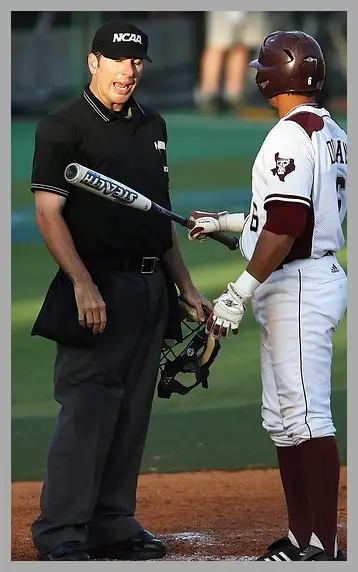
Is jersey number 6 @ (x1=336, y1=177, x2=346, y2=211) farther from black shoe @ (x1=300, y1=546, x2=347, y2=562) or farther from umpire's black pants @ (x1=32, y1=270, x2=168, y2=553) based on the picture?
black shoe @ (x1=300, y1=546, x2=347, y2=562)

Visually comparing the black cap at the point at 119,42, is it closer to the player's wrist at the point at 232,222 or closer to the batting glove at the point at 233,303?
the player's wrist at the point at 232,222

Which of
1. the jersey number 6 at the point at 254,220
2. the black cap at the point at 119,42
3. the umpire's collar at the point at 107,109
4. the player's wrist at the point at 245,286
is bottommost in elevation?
the player's wrist at the point at 245,286

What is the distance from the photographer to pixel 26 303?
35.3 feet

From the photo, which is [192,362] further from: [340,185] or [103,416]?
[340,185]

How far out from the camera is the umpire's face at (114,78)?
15.7ft

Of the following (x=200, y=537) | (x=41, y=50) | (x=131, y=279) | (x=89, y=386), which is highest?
(x=41, y=50)

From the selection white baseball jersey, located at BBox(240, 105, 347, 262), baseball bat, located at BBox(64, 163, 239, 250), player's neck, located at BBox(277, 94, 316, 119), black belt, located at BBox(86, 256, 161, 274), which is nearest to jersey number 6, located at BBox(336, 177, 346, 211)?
white baseball jersey, located at BBox(240, 105, 347, 262)

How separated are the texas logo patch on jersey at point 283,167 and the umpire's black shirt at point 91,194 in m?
0.62

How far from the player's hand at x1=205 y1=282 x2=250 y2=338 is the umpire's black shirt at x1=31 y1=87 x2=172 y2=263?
50cm

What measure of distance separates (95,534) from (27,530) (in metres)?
0.64

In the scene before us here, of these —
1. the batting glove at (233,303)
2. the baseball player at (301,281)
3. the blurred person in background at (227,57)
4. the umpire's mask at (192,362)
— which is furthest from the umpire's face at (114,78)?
the blurred person in background at (227,57)

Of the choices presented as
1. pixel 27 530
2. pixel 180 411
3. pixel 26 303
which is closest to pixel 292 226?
pixel 27 530

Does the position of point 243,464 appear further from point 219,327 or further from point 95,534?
point 219,327

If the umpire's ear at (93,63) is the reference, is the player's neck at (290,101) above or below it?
below
